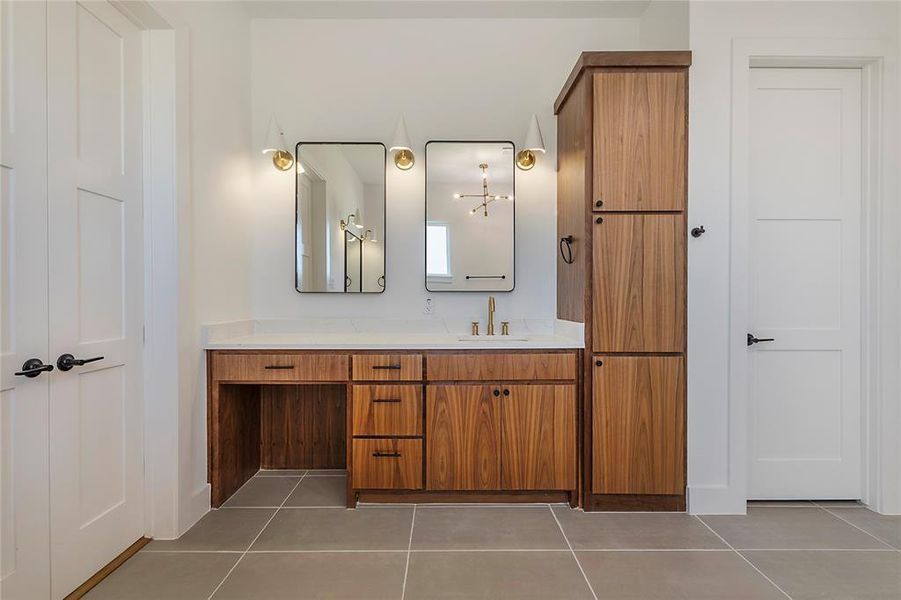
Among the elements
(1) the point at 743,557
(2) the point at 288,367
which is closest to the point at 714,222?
(1) the point at 743,557

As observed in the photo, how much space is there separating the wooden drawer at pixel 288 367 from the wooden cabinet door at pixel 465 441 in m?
0.52

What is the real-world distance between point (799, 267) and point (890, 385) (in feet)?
2.44

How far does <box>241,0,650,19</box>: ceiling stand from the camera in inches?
112

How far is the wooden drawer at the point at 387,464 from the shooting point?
2436 mm

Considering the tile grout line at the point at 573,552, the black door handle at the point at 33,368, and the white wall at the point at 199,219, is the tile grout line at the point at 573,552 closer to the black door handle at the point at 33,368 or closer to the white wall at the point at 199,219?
the white wall at the point at 199,219

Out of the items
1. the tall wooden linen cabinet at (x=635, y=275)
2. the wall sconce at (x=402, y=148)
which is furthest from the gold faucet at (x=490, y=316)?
the wall sconce at (x=402, y=148)

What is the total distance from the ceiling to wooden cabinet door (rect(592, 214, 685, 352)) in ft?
→ 4.85

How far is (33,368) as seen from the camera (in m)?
1.53

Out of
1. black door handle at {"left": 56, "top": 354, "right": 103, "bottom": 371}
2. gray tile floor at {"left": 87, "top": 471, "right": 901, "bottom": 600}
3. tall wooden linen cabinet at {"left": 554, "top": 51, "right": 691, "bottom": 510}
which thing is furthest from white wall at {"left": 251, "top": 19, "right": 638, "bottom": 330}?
black door handle at {"left": 56, "top": 354, "right": 103, "bottom": 371}

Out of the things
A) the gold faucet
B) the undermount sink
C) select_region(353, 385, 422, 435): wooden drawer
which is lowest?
select_region(353, 385, 422, 435): wooden drawer

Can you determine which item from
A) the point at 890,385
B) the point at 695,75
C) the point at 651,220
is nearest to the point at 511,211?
the point at 651,220

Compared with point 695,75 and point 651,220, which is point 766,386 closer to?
point 651,220

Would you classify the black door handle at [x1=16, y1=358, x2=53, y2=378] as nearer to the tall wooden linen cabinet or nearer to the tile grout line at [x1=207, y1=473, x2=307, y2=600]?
the tile grout line at [x1=207, y1=473, x2=307, y2=600]

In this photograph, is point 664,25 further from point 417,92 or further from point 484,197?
point 417,92
